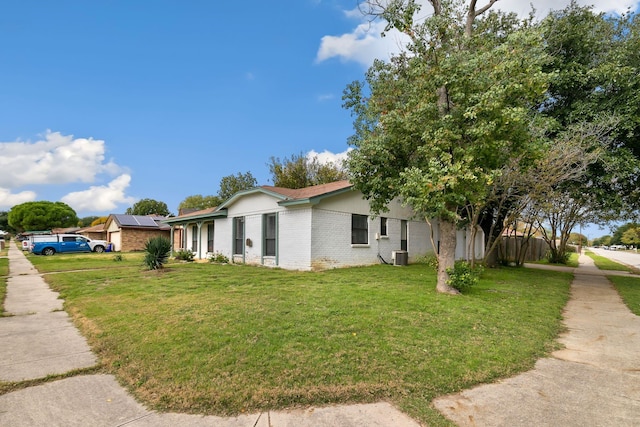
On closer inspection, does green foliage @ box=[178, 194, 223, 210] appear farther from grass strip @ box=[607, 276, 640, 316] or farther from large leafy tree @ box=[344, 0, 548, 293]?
grass strip @ box=[607, 276, 640, 316]

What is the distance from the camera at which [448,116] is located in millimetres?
7207

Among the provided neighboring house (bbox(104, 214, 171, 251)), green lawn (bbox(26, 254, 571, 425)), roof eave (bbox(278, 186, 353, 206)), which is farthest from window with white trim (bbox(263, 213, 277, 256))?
neighboring house (bbox(104, 214, 171, 251))

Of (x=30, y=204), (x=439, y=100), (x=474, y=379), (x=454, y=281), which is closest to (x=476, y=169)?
(x=439, y=100)

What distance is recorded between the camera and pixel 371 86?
10977mm

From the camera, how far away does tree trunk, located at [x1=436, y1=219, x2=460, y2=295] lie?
834 centimetres

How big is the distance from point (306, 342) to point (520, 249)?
62.8ft

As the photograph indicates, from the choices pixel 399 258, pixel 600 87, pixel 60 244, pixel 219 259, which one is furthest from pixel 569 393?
pixel 60 244

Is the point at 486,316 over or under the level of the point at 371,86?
under

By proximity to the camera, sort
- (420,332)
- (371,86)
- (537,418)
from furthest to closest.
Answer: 1. (371,86)
2. (420,332)
3. (537,418)

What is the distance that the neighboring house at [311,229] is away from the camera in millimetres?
12961

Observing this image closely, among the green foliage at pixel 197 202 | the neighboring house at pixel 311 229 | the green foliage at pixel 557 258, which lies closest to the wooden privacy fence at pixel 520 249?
the green foliage at pixel 557 258

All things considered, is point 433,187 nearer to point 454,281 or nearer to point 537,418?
point 454,281

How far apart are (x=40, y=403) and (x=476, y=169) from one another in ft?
24.7

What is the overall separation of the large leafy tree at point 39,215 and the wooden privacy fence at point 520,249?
73.2 m
